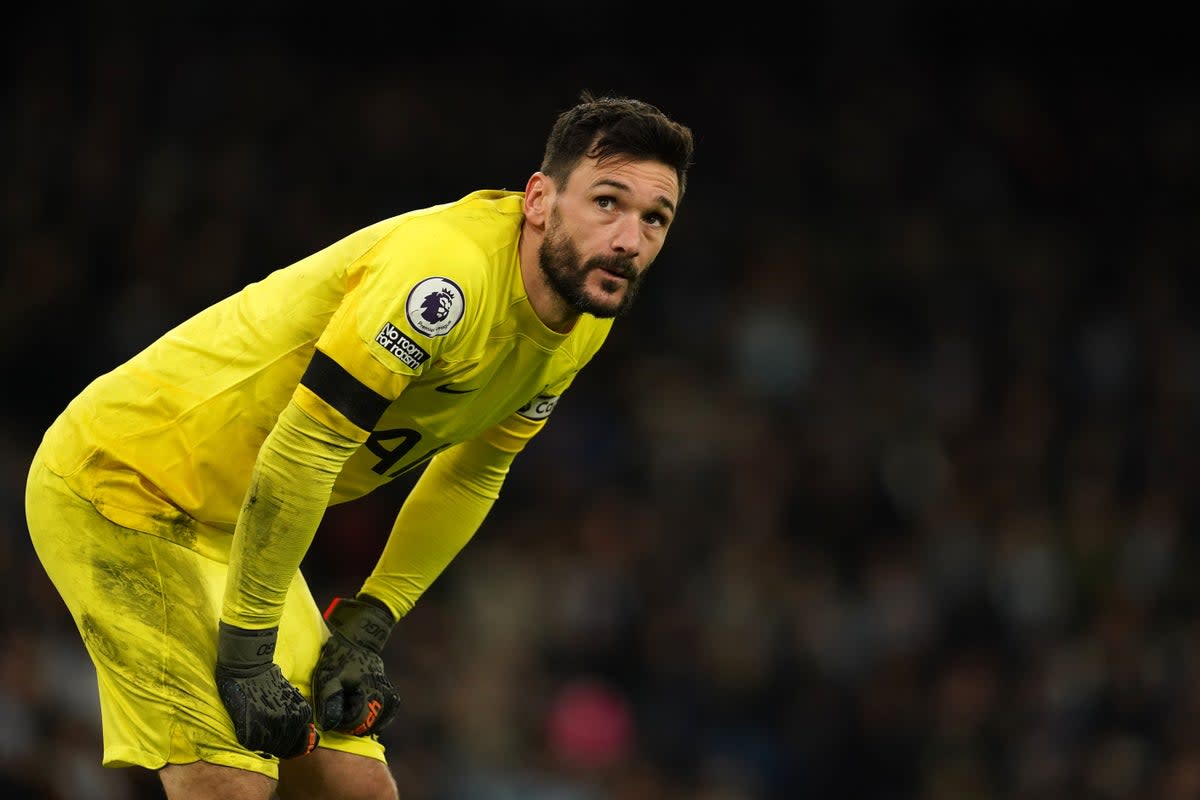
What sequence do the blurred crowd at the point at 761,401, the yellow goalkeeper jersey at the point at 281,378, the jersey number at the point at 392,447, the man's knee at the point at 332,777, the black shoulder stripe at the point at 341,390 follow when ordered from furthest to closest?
the blurred crowd at the point at 761,401 → the man's knee at the point at 332,777 → the jersey number at the point at 392,447 → the yellow goalkeeper jersey at the point at 281,378 → the black shoulder stripe at the point at 341,390

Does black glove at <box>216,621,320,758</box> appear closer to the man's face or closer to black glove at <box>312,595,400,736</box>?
black glove at <box>312,595,400,736</box>

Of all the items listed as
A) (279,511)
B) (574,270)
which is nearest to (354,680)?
(279,511)

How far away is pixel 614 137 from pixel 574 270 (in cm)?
31

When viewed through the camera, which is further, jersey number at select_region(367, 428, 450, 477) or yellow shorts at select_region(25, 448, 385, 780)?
jersey number at select_region(367, 428, 450, 477)

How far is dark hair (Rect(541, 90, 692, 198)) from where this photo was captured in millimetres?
4000

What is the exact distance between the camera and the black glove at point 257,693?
386 centimetres

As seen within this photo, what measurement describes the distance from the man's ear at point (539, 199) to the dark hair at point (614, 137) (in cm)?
2

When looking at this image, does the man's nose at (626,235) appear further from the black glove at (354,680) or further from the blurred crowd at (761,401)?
the blurred crowd at (761,401)

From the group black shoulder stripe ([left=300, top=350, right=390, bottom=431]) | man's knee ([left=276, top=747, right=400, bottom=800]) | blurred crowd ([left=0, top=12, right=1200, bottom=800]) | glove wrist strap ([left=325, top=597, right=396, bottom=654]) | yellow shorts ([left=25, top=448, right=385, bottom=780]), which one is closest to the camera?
black shoulder stripe ([left=300, top=350, right=390, bottom=431])

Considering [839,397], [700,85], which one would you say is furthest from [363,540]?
[700,85]

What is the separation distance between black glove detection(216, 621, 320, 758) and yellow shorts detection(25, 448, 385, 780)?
73 millimetres

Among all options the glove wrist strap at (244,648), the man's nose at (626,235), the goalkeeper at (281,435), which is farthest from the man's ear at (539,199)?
the glove wrist strap at (244,648)

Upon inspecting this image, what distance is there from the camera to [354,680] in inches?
168

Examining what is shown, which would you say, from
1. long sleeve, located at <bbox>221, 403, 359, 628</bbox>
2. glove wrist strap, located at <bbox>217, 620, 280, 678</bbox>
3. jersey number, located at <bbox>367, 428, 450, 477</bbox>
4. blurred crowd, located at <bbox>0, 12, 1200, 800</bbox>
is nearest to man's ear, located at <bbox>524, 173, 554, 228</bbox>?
jersey number, located at <bbox>367, 428, 450, 477</bbox>
